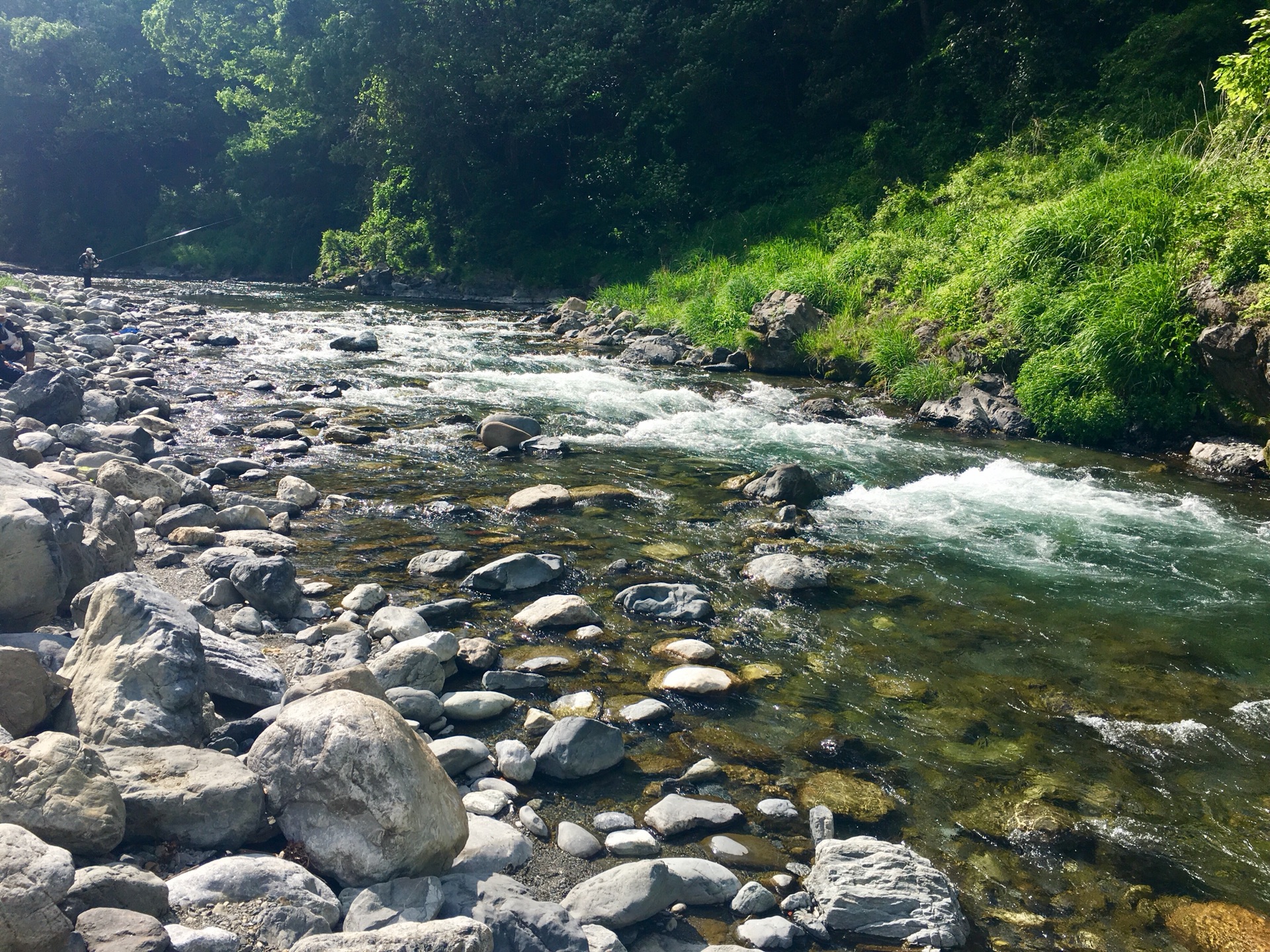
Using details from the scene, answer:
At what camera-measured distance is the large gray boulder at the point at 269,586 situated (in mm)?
5145

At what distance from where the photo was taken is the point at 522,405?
12.0 meters

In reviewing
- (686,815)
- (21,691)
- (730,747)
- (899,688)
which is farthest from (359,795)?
(899,688)

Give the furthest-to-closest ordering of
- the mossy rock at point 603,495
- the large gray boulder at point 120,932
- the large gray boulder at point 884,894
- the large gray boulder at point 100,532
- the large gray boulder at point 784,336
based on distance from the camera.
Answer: the large gray boulder at point 784,336 → the mossy rock at point 603,495 → the large gray boulder at point 100,532 → the large gray boulder at point 884,894 → the large gray boulder at point 120,932

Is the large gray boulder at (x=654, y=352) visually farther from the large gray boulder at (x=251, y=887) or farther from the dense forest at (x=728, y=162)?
the large gray boulder at (x=251, y=887)

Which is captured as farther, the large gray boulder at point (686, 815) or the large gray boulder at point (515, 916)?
the large gray boulder at point (686, 815)

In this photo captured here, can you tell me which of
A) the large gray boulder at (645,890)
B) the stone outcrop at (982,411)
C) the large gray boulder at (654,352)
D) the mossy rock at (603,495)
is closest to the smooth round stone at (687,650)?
the large gray boulder at (645,890)

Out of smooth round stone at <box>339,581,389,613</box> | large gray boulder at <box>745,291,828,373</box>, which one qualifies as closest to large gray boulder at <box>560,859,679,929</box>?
smooth round stone at <box>339,581,389,613</box>

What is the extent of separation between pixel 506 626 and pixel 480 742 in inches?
53.9

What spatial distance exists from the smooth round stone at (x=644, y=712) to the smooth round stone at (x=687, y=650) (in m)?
0.57

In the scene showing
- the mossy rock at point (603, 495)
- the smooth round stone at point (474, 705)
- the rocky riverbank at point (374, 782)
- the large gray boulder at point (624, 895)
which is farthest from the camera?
the mossy rock at point (603, 495)

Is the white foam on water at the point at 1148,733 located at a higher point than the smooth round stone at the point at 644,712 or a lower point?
lower

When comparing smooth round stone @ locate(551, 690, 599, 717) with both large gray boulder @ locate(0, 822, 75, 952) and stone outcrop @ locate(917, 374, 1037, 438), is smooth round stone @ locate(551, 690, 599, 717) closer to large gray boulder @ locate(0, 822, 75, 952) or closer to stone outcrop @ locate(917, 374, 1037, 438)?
large gray boulder @ locate(0, 822, 75, 952)

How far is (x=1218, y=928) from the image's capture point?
3.24 m

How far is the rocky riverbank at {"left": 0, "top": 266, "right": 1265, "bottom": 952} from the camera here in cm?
257
